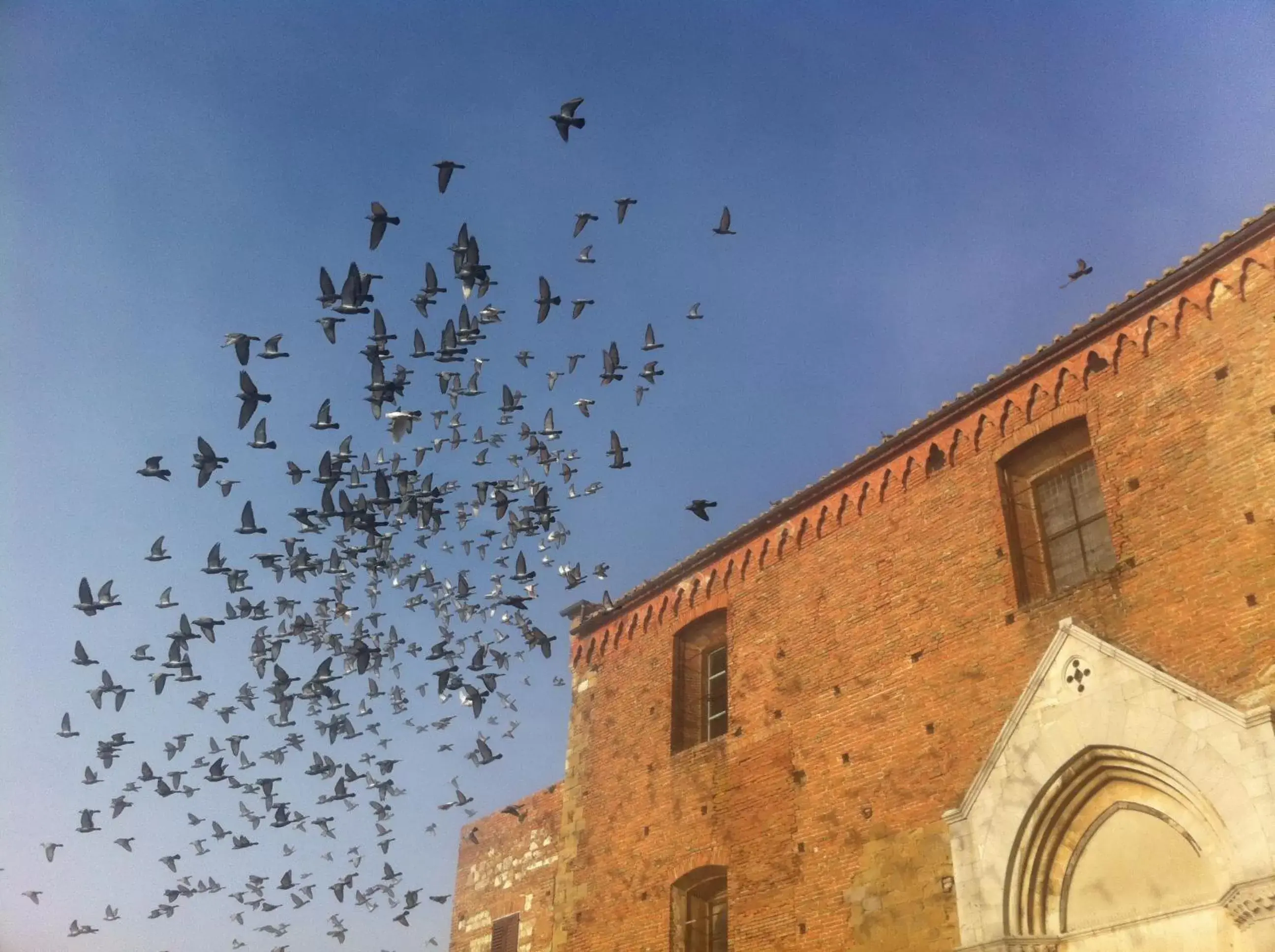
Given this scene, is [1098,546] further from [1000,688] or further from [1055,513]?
[1000,688]

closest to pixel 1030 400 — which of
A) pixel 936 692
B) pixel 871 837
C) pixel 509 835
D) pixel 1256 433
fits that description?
pixel 1256 433

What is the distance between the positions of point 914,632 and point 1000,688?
56.2 inches

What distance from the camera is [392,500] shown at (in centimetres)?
1369

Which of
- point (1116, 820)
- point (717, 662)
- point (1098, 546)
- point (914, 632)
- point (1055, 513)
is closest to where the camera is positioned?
point (1116, 820)

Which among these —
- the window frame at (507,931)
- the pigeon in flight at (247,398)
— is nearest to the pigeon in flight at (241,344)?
the pigeon in flight at (247,398)

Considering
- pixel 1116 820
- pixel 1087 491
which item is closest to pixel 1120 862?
pixel 1116 820

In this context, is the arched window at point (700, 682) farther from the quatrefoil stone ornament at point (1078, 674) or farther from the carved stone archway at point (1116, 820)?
the quatrefoil stone ornament at point (1078, 674)

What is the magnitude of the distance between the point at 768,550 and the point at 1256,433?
21.8ft

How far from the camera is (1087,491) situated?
11812mm

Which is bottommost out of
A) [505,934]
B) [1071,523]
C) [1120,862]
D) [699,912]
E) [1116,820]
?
[1120,862]

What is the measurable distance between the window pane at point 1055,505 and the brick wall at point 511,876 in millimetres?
10423

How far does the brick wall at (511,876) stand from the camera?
64.5 ft

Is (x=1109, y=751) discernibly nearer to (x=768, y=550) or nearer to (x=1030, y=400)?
(x=1030, y=400)

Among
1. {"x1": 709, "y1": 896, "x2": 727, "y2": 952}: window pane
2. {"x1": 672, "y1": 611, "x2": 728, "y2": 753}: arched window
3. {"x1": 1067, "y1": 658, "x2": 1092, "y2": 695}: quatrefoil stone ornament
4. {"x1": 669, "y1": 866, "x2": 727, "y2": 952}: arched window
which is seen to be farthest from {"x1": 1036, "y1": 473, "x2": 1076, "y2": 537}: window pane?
{"x1": 709, "y1": 896, "x2": 727, "y2": 952}: window pane
